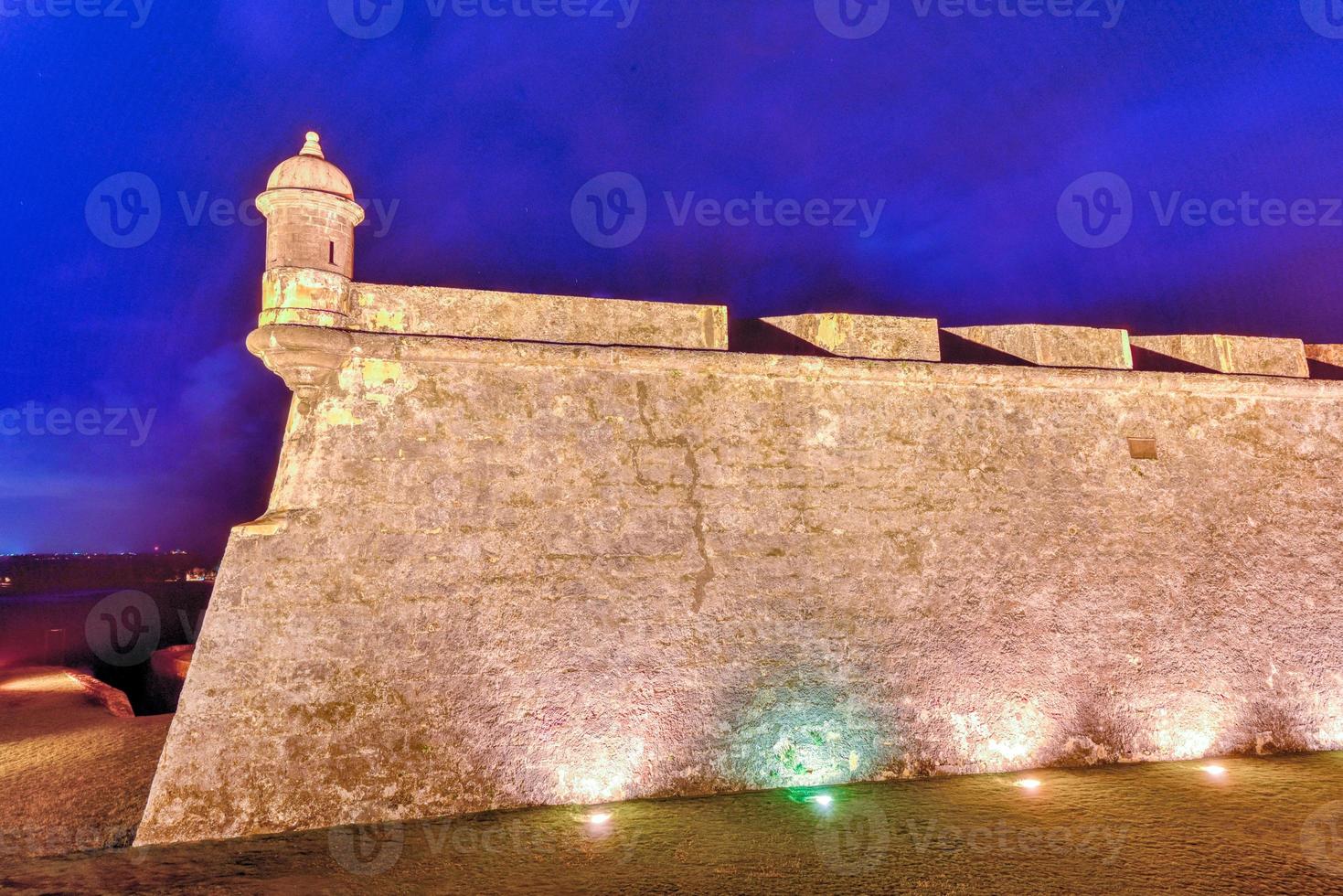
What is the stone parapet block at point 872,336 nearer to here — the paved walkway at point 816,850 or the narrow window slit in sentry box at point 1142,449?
the narrow window slit in sentry box at point 1142,449

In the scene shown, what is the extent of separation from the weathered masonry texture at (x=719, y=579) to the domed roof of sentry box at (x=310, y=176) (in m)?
0.85

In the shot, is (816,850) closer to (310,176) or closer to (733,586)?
(733,586)

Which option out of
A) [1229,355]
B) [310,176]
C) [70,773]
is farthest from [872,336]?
[70,773]

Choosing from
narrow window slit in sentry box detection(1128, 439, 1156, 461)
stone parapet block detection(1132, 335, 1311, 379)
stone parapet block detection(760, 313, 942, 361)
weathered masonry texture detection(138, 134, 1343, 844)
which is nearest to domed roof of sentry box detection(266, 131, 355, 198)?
weathered masonry texture detection(138, 134, 1343, 844)

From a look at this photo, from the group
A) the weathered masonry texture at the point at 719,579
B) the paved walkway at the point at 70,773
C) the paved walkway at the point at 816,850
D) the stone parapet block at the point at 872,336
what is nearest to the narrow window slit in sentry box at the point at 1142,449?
the weathered masonry texture at the point at 719,579

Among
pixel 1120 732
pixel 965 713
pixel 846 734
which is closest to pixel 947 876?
pixel 846 734

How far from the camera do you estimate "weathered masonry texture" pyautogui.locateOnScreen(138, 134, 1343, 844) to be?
5113 mm

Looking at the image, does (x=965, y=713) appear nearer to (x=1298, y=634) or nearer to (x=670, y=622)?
(x=670, y=622)

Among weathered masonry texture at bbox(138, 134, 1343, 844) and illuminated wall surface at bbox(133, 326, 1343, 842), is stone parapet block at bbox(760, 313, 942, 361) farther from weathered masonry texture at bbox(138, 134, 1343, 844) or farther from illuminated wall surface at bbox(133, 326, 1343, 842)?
illuminated wall surface at bbox(133, 326, 1343, 842)

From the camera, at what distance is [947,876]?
4039 mm

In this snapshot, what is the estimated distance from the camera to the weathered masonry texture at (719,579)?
511cm

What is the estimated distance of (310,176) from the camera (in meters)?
5.84

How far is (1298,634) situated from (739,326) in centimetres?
616

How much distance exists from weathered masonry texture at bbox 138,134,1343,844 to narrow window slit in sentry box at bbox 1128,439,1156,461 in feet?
0.07
